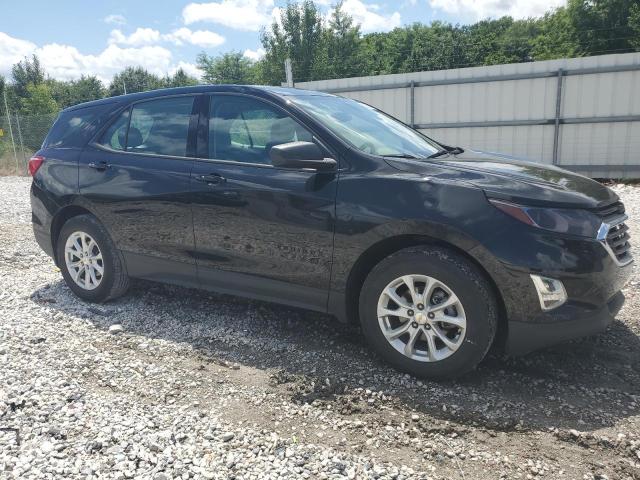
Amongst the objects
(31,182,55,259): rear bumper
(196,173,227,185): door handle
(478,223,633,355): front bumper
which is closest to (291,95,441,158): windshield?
(196,173,227,185): door handle

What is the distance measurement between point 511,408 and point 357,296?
3.72ft

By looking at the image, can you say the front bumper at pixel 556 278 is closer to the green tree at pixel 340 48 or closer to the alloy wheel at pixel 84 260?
the alloy wheel at pixel 84 260

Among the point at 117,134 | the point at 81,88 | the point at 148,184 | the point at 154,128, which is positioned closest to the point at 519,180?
the point at 148,184

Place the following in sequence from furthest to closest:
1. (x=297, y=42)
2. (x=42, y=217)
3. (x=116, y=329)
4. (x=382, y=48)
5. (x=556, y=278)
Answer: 1. (x=382, y=48)
2. (x=297, y=42)
3. (x=42, y=217)
4. (x=116, y=329)
5. (x=556, y=278)

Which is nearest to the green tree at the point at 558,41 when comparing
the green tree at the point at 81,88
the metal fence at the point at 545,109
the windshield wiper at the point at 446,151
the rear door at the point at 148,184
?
the metal fence at the point at 545,109

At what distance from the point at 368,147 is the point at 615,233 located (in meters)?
1.58

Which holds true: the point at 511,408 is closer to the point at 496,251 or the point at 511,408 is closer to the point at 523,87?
the point at 496,251

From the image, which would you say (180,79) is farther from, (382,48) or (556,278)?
(556,278)

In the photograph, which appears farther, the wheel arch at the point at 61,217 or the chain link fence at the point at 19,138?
the chain link fence at the point at 19,138

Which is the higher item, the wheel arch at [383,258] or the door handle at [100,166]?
the door handle at [100,166]

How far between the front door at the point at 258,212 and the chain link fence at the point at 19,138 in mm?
17199

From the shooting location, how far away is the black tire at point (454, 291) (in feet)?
9.75

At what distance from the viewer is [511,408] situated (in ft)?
9.64

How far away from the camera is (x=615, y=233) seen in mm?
3045
